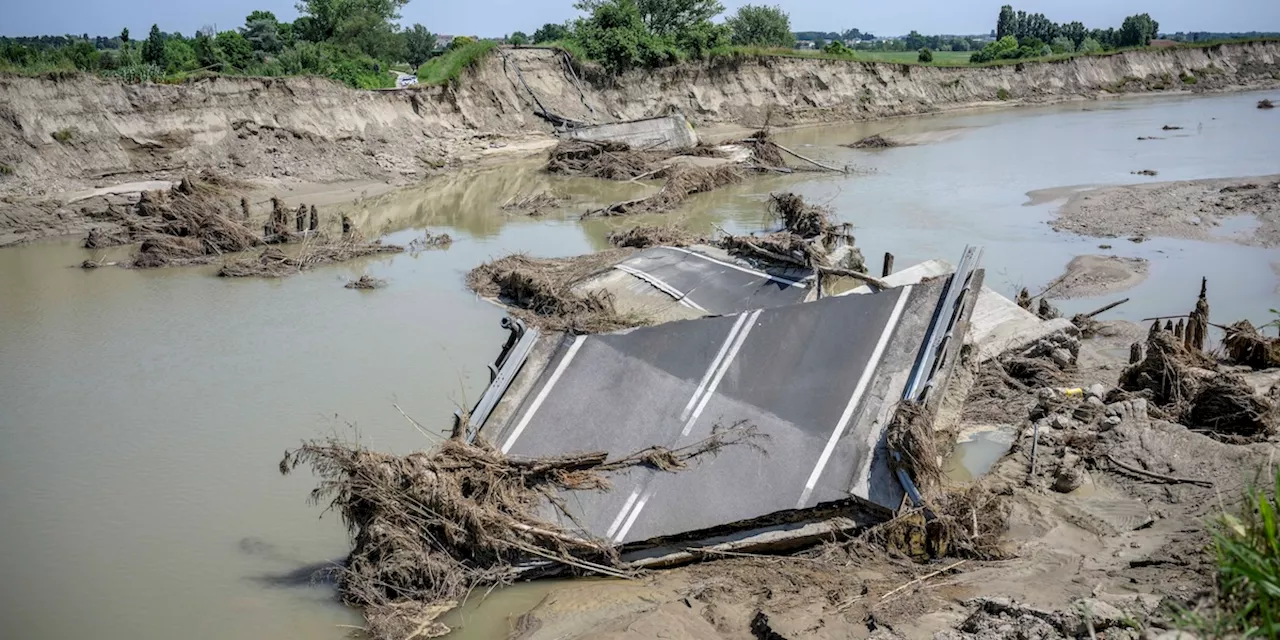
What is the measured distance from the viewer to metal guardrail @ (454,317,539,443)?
7.49 m

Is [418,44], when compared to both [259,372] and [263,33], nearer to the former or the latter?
[263,33]

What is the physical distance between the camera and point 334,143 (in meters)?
27.3

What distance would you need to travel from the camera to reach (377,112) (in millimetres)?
29531

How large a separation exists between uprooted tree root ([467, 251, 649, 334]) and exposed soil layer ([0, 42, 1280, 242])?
10.5 metres

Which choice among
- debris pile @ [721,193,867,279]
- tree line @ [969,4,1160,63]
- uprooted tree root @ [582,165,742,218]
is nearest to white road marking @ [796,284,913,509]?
debris pile @ [721,193,867,279]

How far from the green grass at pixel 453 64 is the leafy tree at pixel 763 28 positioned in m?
32.4

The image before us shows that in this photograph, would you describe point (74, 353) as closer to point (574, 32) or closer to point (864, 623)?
point (864, 623)

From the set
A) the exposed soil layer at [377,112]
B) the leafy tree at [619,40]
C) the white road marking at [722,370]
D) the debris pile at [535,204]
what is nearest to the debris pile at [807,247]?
the white road marking at [722,370]

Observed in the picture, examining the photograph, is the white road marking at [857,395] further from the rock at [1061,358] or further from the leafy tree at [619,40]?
the leafy tree at [619,40]

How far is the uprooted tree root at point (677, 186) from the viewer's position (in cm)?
2162

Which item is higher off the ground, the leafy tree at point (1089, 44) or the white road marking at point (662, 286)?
the leafy tree at point (1089, 44)

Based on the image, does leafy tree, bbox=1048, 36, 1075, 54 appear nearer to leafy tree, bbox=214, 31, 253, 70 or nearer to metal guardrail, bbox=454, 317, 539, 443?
leafy tree, bbox=214, 31, 253, 70

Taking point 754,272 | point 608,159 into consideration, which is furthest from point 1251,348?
point 608,159

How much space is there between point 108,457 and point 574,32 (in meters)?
34.6
